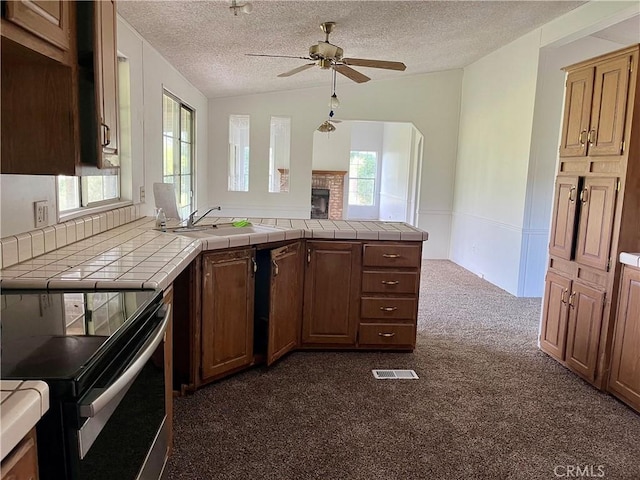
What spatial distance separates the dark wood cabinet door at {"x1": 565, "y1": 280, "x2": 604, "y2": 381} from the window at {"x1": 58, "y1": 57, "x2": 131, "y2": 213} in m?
3.12

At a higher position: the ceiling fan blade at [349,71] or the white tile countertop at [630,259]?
the ceiling fan blade at [349,71]

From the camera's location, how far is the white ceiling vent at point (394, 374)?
307 cm

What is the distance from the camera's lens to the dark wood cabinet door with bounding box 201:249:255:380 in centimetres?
266

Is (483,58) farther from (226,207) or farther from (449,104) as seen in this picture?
(226,207)

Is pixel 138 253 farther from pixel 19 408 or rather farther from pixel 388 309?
pixel 388 309

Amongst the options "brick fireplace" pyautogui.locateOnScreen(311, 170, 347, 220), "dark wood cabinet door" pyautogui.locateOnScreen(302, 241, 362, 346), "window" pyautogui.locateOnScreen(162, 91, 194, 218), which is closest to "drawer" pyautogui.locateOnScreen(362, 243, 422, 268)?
"dark wood cabinet door" pyautogui.locateOnScreen(302, 241, 362, 346)

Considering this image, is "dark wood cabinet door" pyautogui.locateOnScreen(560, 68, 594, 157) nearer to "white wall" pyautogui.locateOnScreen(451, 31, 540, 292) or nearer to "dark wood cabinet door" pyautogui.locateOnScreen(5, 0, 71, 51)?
"white wall" pyautogui.locateOnScreen(451, 31, 540, 292)

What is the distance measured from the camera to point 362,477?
6.71 feet

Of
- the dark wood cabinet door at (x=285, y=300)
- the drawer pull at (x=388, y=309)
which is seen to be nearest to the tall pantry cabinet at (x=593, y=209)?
the drawer pull at (x=388, y=309)

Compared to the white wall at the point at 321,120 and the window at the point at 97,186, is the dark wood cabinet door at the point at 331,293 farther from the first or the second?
the white wall at the point at 321,120

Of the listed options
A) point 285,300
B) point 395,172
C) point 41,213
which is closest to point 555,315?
point 285,300


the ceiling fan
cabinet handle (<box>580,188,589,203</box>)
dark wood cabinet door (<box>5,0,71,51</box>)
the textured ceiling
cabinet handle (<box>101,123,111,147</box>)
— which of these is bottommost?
cabinet handle (<box>580,188,589,203</box>)

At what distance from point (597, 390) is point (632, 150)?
148 cm

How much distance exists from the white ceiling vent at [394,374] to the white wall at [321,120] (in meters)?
4.49
